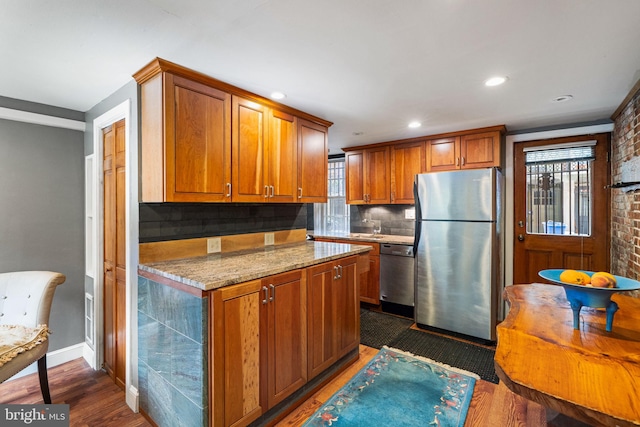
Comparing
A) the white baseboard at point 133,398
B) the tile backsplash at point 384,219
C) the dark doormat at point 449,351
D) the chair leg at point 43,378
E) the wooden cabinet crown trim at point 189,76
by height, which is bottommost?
the dark doormat at point 449,351

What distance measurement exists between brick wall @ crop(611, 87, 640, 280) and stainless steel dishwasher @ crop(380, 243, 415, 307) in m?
1.78

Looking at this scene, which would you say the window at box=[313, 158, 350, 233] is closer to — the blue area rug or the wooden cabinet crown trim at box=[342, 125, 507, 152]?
the wooden cabinet crown trim at box=[342, 125, 507, 152]

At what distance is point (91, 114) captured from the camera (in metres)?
2.54

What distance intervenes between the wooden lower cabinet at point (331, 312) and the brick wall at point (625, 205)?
2017 mm

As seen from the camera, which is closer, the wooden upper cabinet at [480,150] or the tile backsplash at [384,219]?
the wooden upper cabinet at [480,150]

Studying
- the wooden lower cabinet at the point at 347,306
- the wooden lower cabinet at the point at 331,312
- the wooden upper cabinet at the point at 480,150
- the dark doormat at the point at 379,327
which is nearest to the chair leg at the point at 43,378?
the wooden lower cabinet at the point at 331,312

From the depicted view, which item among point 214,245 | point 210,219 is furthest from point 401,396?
point 210,219

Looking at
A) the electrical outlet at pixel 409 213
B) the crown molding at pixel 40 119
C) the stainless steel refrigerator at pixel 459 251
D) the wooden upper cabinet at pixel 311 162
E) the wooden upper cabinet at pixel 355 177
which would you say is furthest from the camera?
the wooden upper cabinet at pixel 355 177

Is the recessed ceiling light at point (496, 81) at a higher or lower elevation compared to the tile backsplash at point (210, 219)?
higher

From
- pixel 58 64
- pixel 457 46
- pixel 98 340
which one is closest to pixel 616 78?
pixel 457 46

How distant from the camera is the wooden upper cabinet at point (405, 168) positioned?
12.3 ft

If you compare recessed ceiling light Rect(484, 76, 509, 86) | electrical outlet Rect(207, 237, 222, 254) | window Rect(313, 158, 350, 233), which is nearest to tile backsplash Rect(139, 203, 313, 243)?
electrical outlet Rect(207, 237, 222, 254)

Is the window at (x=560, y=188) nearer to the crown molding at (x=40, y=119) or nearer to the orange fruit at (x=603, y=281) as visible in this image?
the orange fruit at (x=603, y=281)

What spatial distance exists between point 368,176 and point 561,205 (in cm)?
222
